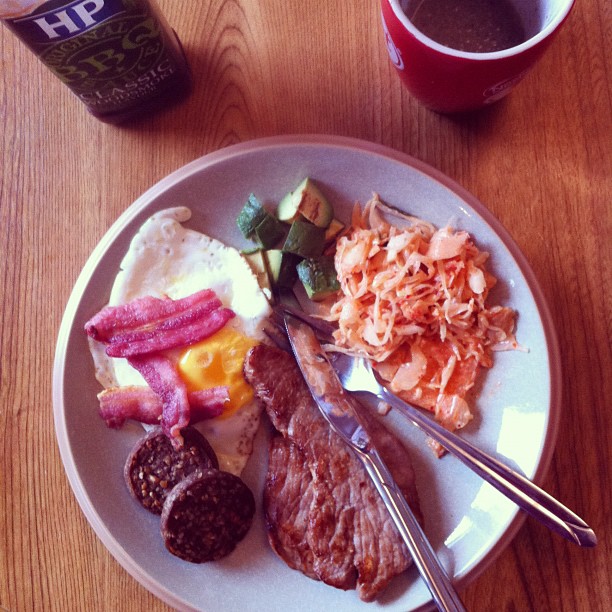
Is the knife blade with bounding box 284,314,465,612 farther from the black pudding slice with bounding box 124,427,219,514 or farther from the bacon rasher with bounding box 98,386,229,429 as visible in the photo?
the black pudding slice with bounding box 124,427,219,514

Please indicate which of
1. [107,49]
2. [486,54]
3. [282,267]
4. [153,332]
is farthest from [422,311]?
[107,49]

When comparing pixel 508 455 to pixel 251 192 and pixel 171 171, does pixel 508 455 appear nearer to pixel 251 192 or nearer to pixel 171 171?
pixel 251 192

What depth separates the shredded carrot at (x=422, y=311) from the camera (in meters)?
1.49

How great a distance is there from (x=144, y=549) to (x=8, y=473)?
0.47 metres

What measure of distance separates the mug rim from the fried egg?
2.39 ft

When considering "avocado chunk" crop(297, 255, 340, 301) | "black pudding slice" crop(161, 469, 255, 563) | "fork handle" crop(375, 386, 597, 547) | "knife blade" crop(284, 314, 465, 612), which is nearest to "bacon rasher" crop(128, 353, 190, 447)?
"black pudding slice" crop(161, 469, 255, 563)

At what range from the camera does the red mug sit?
1.18 meters

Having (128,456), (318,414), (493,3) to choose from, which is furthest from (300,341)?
(493,3)

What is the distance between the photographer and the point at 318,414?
1.57 metres

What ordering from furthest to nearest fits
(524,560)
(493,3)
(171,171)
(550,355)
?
(171,171)
(524,560)
(550,355)
(493,3)

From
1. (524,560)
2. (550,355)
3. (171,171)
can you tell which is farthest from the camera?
(171,171)

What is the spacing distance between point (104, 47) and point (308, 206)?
0.62 metres

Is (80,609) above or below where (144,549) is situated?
below

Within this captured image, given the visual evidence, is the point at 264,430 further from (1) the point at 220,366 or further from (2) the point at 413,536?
(2) the point at 413,536
